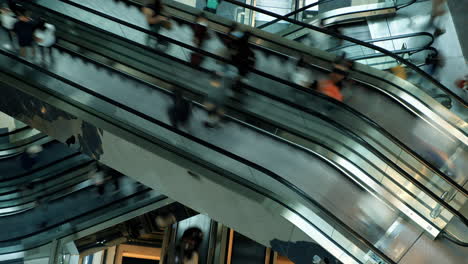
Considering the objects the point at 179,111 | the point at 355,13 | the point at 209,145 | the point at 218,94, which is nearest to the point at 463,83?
the point at 355,13

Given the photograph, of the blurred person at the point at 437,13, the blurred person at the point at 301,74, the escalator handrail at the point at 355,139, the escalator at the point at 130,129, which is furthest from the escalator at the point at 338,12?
the escalator at the point at 130,129

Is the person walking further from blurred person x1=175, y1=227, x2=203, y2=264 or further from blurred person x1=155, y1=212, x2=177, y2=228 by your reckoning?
blurred person x1=175, y1=227, x2=203, y2=264

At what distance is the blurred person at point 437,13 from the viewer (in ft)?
19.5

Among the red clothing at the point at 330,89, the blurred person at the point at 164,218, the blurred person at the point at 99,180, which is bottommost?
the blurred person at the point at 164,218

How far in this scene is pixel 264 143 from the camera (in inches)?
157

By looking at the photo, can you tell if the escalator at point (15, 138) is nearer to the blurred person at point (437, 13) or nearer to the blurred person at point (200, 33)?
the blurred person at point (200, 33)

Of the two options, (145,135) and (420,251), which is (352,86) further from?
(145,135)

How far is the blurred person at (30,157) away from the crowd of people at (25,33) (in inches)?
87.2

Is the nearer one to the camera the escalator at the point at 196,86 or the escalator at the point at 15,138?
the escalator at the point at 196,86

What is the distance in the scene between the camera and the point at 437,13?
6.05 m

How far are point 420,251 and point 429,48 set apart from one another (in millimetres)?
2972

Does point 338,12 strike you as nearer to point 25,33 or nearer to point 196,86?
point 196,86

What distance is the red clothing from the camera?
4309 mm

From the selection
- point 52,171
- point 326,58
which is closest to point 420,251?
point 326,58
